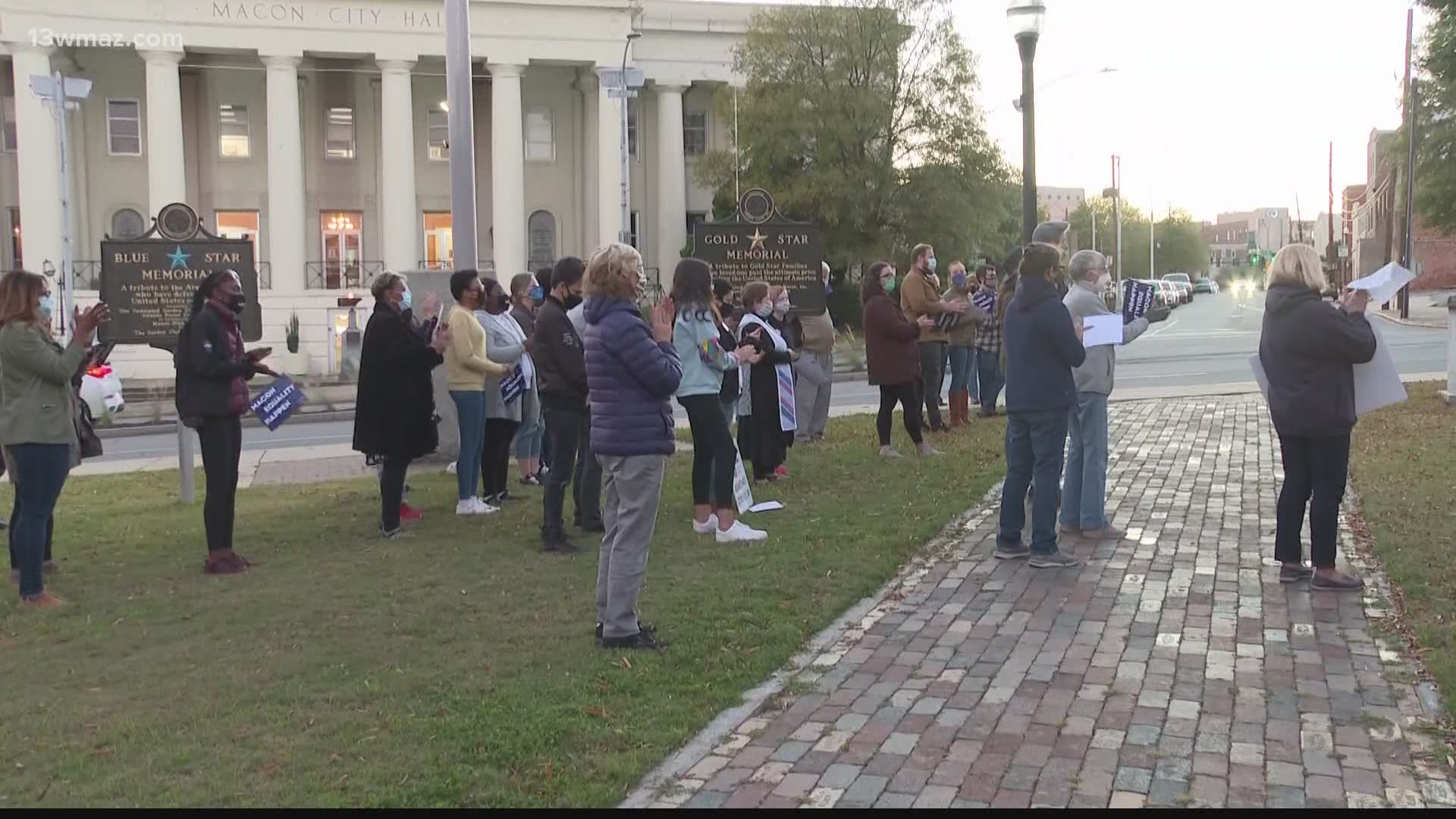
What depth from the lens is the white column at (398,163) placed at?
4188cm

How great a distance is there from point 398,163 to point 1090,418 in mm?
36999

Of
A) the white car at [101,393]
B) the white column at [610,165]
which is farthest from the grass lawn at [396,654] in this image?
the white column at [610,165]

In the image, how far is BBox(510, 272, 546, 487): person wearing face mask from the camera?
10.6 metres

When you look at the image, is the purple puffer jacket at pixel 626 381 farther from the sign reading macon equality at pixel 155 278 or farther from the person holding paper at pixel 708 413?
the sign reading macon equality at pixel 155 278

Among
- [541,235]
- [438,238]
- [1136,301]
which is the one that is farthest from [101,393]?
[541,235]

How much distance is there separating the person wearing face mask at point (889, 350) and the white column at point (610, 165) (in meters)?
32.2

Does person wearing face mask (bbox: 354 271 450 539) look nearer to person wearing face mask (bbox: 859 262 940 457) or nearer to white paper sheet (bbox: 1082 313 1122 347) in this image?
white paper sheet (bbox: 1082 313 1122 347)

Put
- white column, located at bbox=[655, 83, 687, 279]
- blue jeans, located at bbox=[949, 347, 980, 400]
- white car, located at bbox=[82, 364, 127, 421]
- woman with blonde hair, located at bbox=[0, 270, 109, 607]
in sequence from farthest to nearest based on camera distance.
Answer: white column, located at bbox=[655, 83, 687, 279]
white car, located at bbox=[82, 364, 127, 421]
blue jeans, located at bbox=[949, 347, 980, 400]
woman with blonde hair, located at bbox=[0, 270, 109, 607]

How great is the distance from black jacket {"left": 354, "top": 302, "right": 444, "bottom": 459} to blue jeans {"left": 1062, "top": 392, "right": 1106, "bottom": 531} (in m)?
4.43

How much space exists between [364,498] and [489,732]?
6916 mm

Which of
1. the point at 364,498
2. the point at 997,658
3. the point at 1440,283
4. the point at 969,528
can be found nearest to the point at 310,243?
the point at 364,498

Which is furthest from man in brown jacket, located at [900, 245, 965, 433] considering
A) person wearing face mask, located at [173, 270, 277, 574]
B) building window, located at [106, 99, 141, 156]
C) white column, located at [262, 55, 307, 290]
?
building window, located at [106, 99, 141, 156]

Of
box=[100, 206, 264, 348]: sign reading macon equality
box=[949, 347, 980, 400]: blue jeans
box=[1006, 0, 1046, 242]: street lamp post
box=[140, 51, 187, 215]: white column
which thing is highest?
box=[140, 51, 187, 215]: white column

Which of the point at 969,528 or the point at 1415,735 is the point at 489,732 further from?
the point at 969,528
